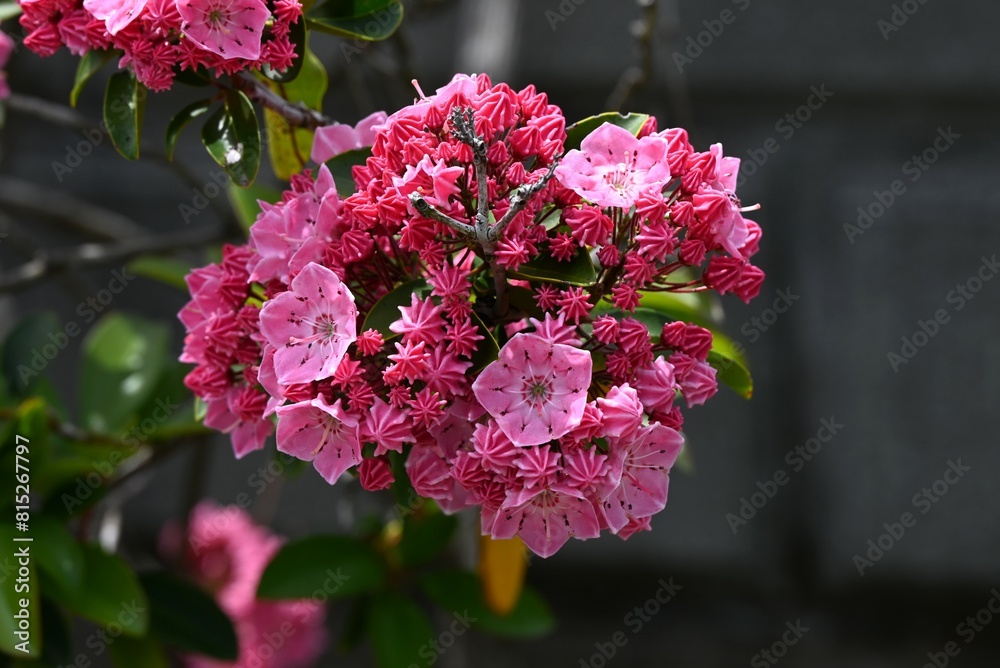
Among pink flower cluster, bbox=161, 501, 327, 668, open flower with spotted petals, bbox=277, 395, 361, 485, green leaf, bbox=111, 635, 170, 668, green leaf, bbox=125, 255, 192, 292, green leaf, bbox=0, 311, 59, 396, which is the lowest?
pink flower cluster, bbox=161, 501, 327, 668

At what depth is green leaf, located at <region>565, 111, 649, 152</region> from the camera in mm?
701

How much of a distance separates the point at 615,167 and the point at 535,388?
17cm

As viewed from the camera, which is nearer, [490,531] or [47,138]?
[490,531]

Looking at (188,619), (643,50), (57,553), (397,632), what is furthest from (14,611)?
(643,50)

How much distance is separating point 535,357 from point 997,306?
150 centimetres

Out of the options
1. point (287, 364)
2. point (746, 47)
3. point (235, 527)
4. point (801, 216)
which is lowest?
point (235, 527)

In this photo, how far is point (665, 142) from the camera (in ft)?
2.09

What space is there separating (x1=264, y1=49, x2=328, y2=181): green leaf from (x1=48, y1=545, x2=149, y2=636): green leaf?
1.69 ft

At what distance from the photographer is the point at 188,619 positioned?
3.69ft

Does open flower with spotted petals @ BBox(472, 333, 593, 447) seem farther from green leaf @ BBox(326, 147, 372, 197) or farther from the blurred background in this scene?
the blurred background

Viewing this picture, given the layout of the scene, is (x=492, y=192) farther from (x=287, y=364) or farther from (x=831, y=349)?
(x=831, y=349)

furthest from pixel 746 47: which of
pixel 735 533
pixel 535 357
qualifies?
pixel 535 357

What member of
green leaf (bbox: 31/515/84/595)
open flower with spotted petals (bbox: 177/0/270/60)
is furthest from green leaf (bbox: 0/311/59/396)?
open flower with spotted petals (bbox: 177/0/270/60)

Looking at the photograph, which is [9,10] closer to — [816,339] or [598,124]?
[598,124]
